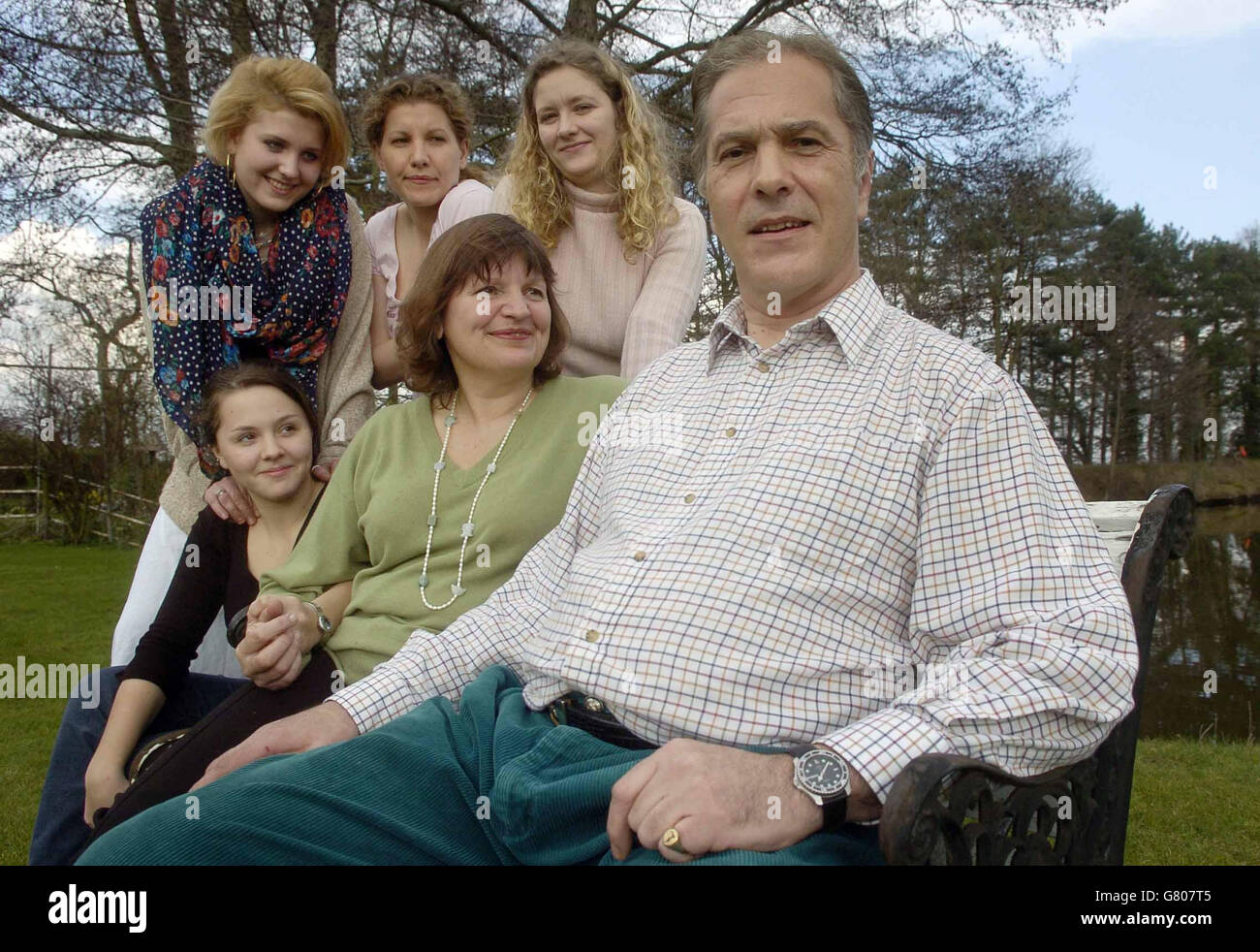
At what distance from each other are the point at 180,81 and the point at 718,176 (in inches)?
289

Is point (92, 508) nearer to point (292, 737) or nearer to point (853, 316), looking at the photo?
point (292, 737)

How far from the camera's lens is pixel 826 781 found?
1394 mm

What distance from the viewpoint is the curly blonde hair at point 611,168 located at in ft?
9.95

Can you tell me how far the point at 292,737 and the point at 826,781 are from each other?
1.00 meters

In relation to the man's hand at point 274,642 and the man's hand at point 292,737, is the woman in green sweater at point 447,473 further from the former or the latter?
the man's hand at point 292,737

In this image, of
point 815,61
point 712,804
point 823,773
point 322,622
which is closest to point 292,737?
point 322,622

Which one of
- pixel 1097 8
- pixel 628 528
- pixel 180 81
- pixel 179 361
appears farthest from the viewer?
pixel 1097 8

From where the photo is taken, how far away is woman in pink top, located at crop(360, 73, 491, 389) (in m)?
3.45

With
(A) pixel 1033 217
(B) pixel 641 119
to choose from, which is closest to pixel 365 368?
(B) pixel 641 119

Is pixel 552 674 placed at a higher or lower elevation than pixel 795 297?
lower

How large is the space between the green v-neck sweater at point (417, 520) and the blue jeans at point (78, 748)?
1.30ft

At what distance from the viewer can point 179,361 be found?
2979mm
